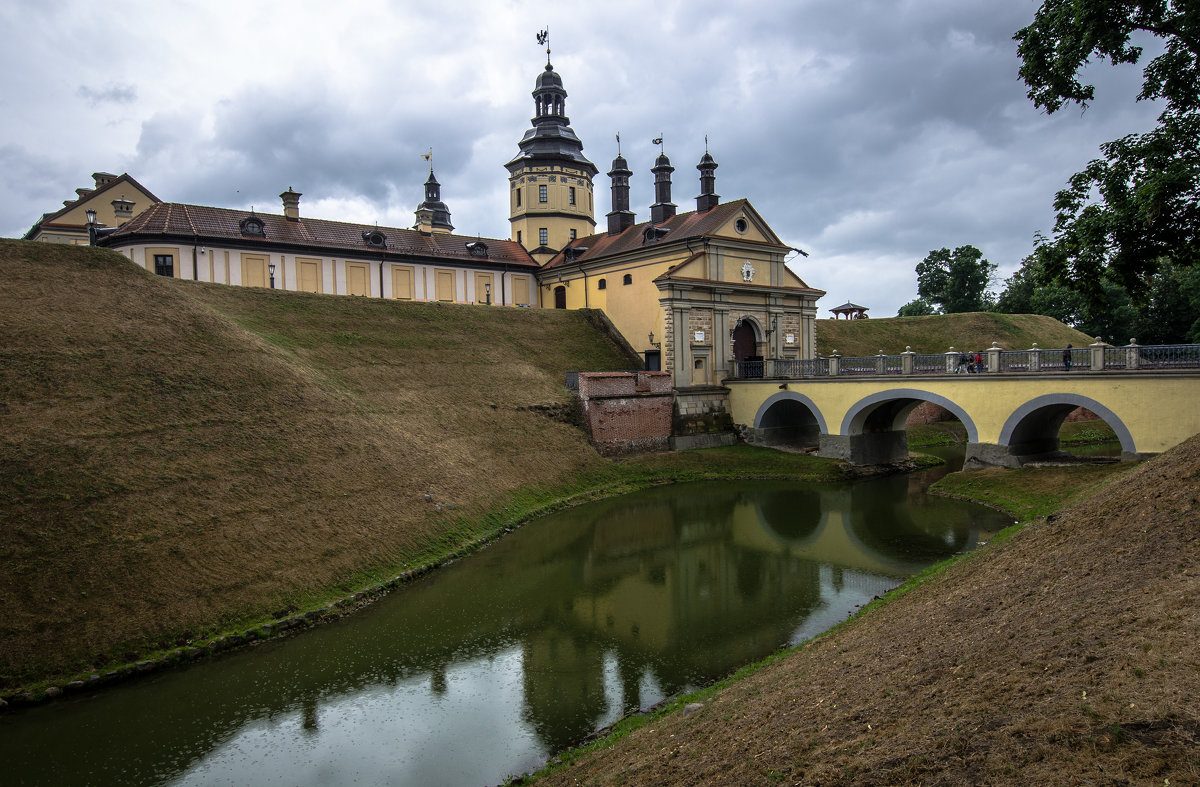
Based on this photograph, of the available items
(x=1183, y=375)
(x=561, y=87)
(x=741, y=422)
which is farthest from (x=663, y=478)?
(x=561, y=87)

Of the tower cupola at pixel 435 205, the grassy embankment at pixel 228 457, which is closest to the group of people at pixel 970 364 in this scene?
the grassy embankment at pixel 228 457

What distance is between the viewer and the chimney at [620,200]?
43531 millimetres

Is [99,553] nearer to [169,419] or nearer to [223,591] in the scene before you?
[223,591]

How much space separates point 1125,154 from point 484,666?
51.3 ft

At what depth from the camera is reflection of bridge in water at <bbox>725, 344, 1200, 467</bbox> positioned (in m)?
21.9

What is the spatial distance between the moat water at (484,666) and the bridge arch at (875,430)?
9.25m

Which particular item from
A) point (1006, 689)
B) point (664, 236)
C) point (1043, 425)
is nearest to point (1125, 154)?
point (1006, 689)

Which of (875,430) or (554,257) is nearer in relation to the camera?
(875,430)

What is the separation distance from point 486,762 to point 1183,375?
2283cm

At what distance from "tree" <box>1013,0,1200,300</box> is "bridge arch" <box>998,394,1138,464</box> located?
1016 centimetres

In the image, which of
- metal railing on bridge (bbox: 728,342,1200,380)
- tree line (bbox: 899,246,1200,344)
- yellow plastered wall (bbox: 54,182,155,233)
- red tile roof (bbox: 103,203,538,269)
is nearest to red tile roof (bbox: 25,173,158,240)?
yellow plastered wall (bbox: 54,182,155,233)

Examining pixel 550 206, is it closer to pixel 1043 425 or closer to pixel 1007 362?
pixel 1007 362

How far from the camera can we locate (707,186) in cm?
3903

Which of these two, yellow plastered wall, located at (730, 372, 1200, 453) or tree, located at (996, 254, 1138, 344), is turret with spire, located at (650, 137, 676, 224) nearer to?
yellow plastered wall, located at (730, 372, 1200, 453)
